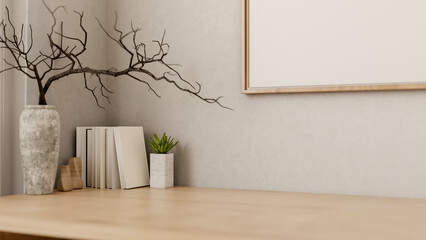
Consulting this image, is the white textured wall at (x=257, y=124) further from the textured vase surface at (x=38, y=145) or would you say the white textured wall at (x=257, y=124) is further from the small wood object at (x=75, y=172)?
the textured vase surface at (x=38, y=145)

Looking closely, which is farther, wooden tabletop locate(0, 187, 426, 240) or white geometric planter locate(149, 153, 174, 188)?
white geometric planter locate(149, 153, 174, 188)

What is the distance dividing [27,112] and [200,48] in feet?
1.92

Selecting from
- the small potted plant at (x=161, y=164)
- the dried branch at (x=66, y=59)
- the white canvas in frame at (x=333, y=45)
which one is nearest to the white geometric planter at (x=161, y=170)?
the small potted plant at (x=161, y=164)

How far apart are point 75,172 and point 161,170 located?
28cm

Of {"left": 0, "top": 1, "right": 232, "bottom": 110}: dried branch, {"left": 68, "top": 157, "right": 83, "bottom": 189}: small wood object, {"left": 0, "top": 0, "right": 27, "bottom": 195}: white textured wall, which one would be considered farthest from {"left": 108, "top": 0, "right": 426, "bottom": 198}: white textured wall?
{"left": 0, "top": 0, "right": 27, "bottom": 195}: white textured wall

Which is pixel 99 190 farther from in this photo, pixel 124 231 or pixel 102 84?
pixel 124 231

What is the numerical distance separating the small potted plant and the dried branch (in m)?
0.19

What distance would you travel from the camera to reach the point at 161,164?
1543 mm

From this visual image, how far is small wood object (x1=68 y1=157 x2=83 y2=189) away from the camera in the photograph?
1.53 m

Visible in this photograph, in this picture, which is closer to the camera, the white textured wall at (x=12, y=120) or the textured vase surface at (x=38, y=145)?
the textured vase surface at (x=38, y=145)

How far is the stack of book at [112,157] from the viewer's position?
1.53 meters

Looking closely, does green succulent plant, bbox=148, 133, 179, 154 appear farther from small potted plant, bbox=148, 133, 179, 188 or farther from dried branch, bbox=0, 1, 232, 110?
dried branch, bbox=0, 1, 232, 110

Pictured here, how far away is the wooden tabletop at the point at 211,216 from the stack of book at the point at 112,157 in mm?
129

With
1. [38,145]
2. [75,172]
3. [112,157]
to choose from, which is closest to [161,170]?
[112,157]
